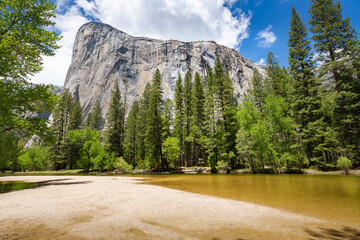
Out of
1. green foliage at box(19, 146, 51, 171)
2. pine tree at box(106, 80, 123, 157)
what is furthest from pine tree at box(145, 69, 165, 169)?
green foliage at box(19, 146, 51, 171)

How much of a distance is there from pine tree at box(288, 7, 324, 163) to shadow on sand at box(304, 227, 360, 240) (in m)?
19.4

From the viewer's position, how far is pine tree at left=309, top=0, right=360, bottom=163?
1777 centimetres

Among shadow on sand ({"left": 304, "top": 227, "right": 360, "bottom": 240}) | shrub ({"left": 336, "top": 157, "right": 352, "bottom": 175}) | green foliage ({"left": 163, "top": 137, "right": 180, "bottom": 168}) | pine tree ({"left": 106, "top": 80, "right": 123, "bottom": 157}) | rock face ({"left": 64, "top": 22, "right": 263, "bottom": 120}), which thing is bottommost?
shadow on sand ({"left": 304, "top": 227, "right": 360, "bottom": 240})

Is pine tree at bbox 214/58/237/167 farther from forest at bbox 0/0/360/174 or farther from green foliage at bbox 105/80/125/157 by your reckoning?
green foliage at bbox 105/80/125/157

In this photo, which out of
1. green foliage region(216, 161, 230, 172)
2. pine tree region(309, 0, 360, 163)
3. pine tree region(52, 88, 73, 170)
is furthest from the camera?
pine tree region(52, 88, 73, 170)

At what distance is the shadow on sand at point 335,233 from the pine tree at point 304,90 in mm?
19360

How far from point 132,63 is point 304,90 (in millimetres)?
92945

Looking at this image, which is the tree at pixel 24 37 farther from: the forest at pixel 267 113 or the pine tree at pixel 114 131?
the pine tree at pixel 114 131

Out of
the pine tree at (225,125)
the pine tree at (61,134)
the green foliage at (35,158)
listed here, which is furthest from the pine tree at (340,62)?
the green foliage at (35,158)

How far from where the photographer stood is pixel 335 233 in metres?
3.38

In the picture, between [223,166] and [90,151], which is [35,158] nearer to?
[90,151]

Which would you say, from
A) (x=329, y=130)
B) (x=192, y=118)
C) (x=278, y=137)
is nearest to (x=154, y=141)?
(x=192, y=118)

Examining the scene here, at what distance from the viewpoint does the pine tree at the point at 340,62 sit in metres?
17.8

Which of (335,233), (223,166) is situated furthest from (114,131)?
(335,233)
